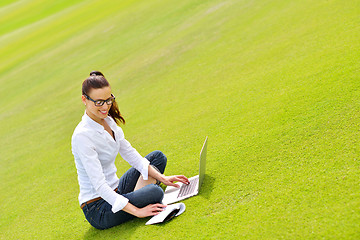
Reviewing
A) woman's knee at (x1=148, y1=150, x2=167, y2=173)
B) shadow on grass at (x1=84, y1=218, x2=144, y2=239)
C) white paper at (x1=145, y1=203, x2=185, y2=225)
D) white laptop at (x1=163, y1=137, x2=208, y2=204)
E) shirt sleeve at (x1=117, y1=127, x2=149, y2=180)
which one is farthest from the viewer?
woman's knee at (x1=148, y1=150, x2=167, y2=173)

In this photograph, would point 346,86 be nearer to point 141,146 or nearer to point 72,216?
point 141,146

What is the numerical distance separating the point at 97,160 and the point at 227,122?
2.06 meters

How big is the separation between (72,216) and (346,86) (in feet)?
11.3

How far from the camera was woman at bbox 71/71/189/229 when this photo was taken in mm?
3127

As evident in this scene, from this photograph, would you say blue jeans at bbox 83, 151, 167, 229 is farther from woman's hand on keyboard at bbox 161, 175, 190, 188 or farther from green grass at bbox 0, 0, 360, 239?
woman's hand on keyboard at bbox 161, 175, 190, 188

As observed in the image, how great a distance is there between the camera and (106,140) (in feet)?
11.0

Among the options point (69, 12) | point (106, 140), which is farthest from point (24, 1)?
point (106, 140)

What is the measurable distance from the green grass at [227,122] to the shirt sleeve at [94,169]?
0.31m

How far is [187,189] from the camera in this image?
3.54 meters

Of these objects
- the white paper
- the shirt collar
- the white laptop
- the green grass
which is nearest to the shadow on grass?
the green grass

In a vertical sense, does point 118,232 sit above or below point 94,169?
below

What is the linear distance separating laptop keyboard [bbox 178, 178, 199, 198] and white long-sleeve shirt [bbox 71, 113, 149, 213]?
0.39 metres

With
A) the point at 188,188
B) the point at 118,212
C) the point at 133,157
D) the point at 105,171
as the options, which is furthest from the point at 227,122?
the point at 118,212

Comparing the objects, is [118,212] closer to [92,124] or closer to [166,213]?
[166,213]
